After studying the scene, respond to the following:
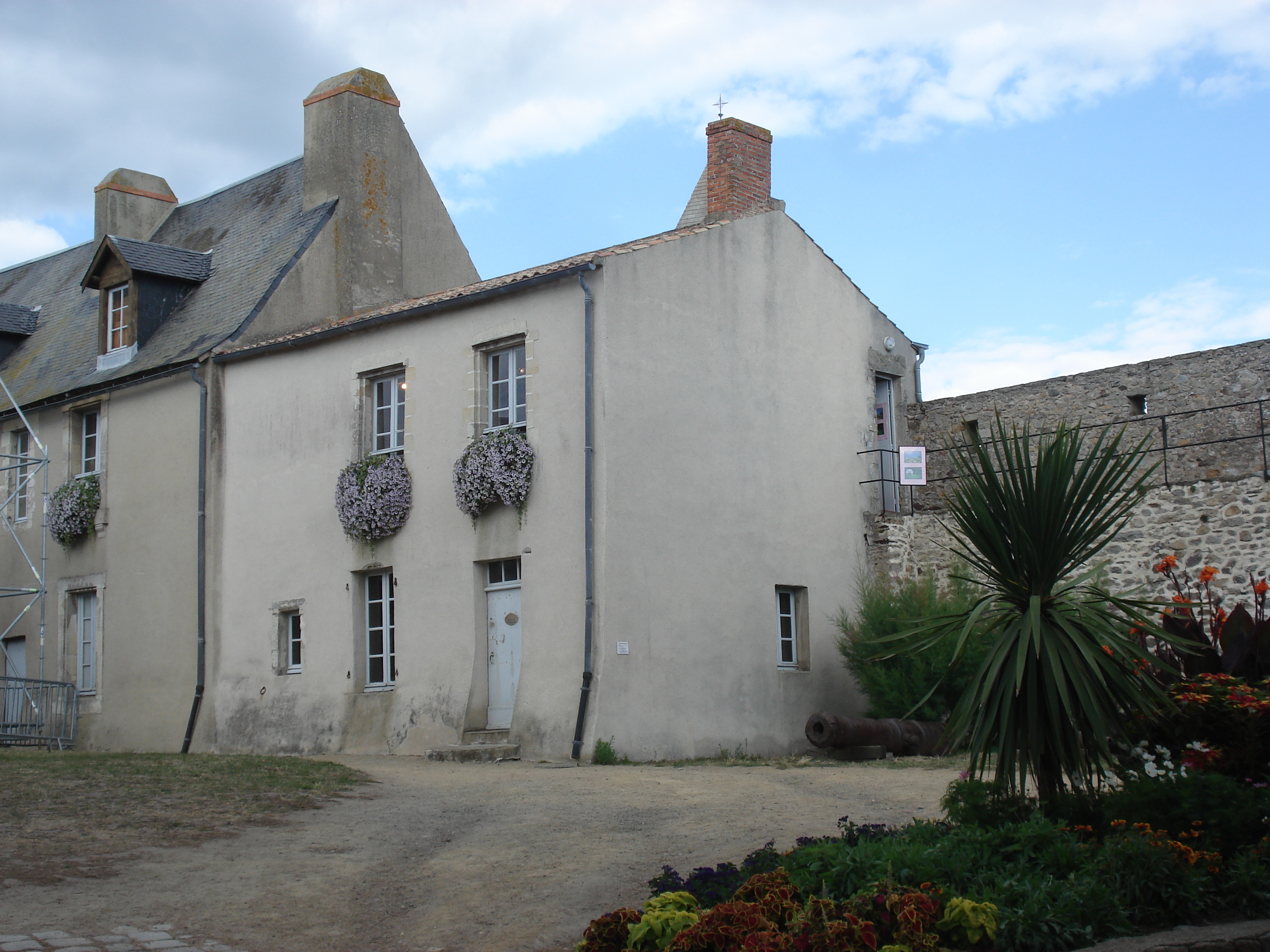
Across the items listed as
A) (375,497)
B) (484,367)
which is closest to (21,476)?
(375,497)

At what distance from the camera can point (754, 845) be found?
308 inches

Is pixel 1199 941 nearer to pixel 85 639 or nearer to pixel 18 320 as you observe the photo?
pixel 85 639

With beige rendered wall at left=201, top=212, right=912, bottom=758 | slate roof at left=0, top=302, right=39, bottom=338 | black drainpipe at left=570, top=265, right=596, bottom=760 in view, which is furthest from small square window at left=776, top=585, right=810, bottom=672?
slate roof at left=0, top=302, right=39, bottom=338

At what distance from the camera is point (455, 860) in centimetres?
759

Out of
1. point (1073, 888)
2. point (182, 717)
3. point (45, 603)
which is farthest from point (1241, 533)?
point (45, 603)

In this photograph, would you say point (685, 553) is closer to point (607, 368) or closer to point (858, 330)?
point (607, 368)

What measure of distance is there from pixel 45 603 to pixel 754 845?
1466 centimetres

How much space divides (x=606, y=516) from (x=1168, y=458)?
23.8ft

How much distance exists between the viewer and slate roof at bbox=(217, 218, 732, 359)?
14.3m

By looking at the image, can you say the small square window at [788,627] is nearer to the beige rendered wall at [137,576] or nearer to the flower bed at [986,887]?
the beige rendered wall at [137,576]

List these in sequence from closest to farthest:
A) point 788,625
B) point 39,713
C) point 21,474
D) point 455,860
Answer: point 455,860
point 788,625
point 39,713
point 21,474

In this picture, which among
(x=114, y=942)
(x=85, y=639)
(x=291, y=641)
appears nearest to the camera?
(x=114, y=942)

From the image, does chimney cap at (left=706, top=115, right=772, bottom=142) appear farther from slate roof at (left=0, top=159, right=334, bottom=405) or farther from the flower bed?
the flower bed

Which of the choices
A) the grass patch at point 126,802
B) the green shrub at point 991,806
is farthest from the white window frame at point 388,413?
the green shrub at point 991,806
